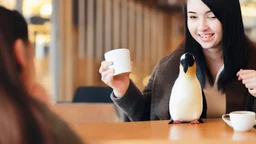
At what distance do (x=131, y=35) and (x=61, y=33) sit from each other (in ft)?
1.49

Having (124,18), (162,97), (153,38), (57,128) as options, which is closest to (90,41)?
(124,18)

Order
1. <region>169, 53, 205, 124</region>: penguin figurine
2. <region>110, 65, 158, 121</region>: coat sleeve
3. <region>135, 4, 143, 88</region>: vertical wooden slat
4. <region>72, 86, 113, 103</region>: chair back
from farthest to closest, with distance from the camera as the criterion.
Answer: <region>135, 4, 143, 88</region>: vertical wooden slat, <region>72, 86, 113, 103</region>: chair back, <region>110, 65, 158, 121</region>: coat sleeve, <region>169, 53, 205, 124</region>: penguin figurine

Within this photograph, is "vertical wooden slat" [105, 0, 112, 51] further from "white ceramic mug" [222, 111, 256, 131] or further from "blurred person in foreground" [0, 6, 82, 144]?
"blurred person in foreground" [0, 6, 82, 144]

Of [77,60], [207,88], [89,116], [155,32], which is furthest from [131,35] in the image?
[207,88]

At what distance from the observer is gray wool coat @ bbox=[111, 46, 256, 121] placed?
88 centimetres

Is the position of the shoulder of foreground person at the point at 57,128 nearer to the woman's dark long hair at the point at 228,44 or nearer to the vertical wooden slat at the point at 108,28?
the woman's dark long hair at the point at 228,44

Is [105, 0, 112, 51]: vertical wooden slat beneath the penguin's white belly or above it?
above

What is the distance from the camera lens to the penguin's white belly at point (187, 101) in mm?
741

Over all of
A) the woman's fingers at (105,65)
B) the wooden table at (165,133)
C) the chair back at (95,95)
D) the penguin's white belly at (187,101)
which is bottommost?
the chair back at (95,95)

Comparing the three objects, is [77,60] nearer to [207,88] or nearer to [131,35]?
[131,35]

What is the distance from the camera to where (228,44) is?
864mm

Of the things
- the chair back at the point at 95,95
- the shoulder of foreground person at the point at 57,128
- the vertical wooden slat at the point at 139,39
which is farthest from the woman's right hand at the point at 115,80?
the vertical wooden slat at the point at 139,39

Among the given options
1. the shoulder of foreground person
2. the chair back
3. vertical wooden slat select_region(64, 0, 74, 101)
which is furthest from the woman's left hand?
vertical wooden slat select_region(64, 0, 74, 101)

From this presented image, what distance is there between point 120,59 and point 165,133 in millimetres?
172
